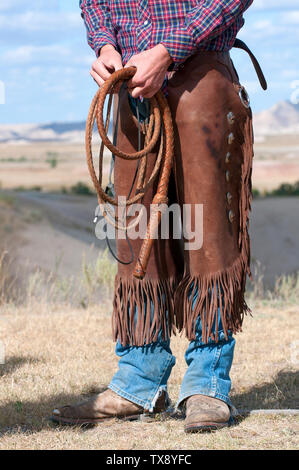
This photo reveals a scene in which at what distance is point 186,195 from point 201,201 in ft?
0.23

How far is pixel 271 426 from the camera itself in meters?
3.03

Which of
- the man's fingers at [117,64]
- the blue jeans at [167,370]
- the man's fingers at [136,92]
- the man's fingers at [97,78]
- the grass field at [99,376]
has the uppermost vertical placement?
the man's fingers at [117,64]

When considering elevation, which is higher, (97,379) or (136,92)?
(136,92)

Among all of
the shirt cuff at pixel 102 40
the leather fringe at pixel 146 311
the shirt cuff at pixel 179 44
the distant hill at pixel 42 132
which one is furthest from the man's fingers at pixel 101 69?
the distant hill at pixel 42 132

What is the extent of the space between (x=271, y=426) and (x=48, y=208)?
1687cm

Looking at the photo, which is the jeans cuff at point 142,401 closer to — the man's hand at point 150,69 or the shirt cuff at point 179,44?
the man's hand at point 150,69

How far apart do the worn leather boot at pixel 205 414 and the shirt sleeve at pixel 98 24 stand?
1530mm

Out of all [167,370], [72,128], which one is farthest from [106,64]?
[72,128]

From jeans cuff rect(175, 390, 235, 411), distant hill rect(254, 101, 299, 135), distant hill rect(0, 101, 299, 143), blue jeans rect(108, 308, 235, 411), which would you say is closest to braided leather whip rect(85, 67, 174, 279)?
blue jeans rect(108, 308, 235, 411)

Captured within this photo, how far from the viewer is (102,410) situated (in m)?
3.16

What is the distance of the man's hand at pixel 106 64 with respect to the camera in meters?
2.97

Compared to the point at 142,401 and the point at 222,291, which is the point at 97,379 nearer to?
the point at 142,401

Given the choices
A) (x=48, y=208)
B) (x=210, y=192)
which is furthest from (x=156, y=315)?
(x=48, y=208)

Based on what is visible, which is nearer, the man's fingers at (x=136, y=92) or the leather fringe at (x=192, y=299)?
the man's fingers at (x=136, y=92)
